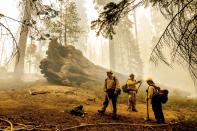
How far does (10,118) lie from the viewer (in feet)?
12.0

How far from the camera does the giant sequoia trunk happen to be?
1333 centimetres

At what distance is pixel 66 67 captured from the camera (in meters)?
13.9

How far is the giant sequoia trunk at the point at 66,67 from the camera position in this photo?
13.3m

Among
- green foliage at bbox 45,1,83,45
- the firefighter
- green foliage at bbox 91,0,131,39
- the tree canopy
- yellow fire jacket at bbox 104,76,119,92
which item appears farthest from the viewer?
green foliage at bbox 45,1,83,45

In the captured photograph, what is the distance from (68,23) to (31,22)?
12.1m

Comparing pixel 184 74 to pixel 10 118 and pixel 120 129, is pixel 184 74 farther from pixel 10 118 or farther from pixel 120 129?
pixel 10 118

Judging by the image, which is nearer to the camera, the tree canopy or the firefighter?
the tree canopy

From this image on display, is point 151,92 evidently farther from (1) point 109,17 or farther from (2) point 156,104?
(1) point 109,17

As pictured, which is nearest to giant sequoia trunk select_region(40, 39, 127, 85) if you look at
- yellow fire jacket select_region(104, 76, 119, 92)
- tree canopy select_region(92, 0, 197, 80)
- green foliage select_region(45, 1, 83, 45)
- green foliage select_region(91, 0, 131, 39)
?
green foliage select_region(45, 1, 83, 45)

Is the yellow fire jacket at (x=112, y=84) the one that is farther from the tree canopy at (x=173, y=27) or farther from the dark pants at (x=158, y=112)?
the tree canopy at (x=173, y=27)

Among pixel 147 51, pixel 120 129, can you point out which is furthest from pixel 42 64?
pixel 147 51

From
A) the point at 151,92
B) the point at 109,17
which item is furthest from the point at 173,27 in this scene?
the point at 151,92

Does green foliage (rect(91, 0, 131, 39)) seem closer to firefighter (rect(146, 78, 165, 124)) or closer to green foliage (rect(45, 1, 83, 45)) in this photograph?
firefighter (rect(146, 78, 165, 124))

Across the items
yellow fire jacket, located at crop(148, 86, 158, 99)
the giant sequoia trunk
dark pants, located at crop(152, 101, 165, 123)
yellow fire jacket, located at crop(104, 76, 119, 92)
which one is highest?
the giant sequoia trunk
